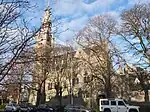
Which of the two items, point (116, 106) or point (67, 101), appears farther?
point (67, 101)

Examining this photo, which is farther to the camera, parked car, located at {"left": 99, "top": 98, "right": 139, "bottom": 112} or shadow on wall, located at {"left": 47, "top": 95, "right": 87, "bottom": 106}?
shadow on wall, located at {"left": 47, "top": 95, "right": 87, "bottom": 106}

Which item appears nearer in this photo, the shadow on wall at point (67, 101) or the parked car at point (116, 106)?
the parked car at point (116, 106)

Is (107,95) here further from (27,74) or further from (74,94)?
(27,74)

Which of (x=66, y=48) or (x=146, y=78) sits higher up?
(x=66, y=48)

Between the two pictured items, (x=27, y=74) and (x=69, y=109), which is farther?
(x=69, y=109)

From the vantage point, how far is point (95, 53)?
48.7m

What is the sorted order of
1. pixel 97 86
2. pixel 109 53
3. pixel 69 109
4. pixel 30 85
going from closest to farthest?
1. pixel 30 85
2. pixel 69 109
3. pixel 109 53
4. pixel 97 86

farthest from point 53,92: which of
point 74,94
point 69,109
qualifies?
point 69,109

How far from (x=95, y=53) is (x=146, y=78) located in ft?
31.2

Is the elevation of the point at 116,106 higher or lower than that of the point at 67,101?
lower

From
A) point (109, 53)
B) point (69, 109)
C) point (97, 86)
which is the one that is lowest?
point (69, 109)

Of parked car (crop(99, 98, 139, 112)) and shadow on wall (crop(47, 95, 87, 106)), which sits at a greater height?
shadow on wall (crop(47, 95, 87, 106))

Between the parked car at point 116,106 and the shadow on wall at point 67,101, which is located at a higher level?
the shadow on wall at point 67,101

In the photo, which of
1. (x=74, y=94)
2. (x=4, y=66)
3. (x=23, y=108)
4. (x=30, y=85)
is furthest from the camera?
(x=74, y=94)
